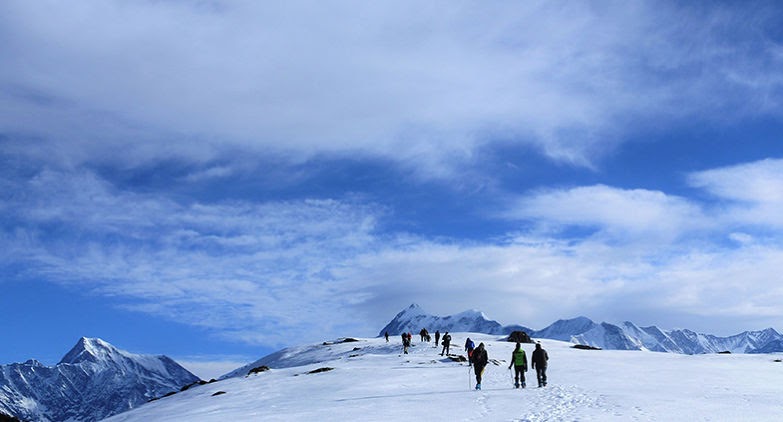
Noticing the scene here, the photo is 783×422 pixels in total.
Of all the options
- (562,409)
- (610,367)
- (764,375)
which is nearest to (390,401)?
(562,409)

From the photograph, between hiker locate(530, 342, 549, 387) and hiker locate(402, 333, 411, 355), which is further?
hiker locate(402, 333, 411, 355)

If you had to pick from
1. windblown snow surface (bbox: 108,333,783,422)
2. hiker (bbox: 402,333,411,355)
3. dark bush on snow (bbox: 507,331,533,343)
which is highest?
dark bush on snow (bbox: 507,331,533,343)

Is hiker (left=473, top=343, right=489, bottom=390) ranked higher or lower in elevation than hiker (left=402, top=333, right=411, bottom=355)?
lower

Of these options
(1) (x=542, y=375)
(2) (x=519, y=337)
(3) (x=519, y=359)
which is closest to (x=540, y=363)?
(1) (x=542, y=375)

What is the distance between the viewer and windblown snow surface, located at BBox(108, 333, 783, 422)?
23.8 metres

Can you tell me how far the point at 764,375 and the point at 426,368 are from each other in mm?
20000

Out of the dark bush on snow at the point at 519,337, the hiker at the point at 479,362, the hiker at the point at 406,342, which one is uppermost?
the dark bush on snow at the point at 519,337

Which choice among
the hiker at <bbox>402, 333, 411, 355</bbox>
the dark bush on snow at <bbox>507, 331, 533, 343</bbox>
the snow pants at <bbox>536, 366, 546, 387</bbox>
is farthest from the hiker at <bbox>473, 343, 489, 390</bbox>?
the dark bush on snow at <bbox>507, 331, 533, 343</bbox>

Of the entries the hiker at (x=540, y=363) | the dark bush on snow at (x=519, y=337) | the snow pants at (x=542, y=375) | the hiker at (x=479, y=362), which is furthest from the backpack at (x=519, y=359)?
the dark bush on snow at (x=519, y=337)

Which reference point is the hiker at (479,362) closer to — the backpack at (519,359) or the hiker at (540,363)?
the backpack at (519,359)

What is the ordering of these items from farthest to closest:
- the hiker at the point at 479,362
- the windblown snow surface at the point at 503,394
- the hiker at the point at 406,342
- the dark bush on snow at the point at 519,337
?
1. the dark bush on snow at the point at 519,337
2. the hiker at the point at 406,342
3. the hiker at the point at 479,362
4. the windblown snow surface at the point at 503,394

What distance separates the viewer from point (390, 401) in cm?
2908

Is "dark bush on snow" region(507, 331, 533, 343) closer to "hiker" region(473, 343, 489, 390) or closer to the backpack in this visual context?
the backpack

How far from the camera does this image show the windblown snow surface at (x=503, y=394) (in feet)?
77.9
